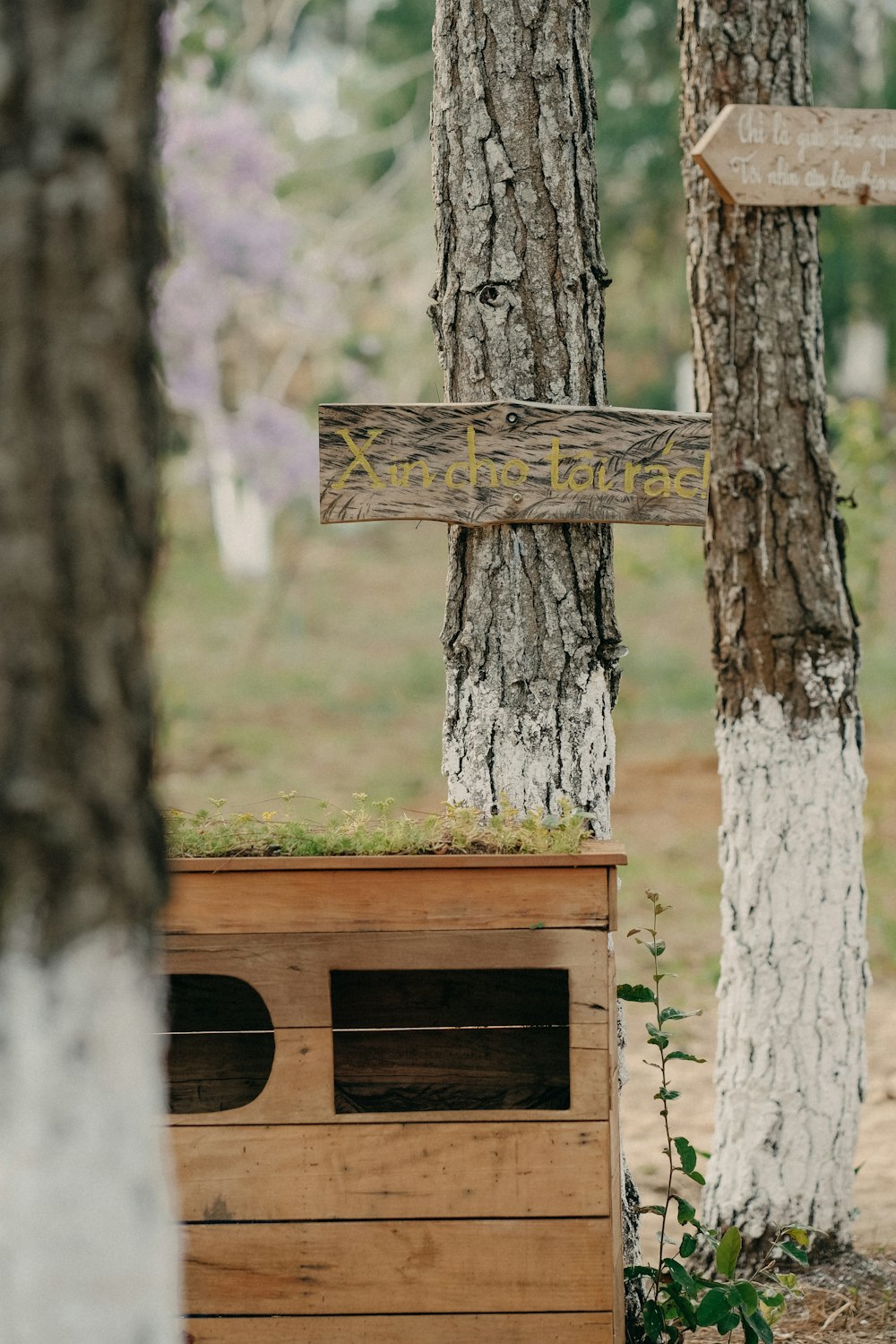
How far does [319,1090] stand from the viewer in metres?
2.11

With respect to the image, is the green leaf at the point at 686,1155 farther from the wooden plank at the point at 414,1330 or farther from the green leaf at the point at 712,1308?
the wooden plank at the point at 414,1330

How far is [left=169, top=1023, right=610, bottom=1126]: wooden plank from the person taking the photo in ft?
6.84

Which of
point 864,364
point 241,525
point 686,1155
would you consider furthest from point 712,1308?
point 864,364

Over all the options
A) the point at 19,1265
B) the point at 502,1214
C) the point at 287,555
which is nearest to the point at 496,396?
the point at 502,1214

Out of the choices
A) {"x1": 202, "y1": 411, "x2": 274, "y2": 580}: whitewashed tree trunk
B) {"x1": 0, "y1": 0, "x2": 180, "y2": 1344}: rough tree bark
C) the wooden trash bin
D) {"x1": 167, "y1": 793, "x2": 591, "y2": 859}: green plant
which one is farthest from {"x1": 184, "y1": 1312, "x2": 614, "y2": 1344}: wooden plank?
{"x1": 202, "y1": 411, "x2": 274, "y2": 580}: whitewashed tree trunk

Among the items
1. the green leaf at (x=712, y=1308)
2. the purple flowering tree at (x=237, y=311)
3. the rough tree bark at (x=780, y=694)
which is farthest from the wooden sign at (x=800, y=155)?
the purple flowering tree at (x=237, y=311)

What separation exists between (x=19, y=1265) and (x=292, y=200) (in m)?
17.0

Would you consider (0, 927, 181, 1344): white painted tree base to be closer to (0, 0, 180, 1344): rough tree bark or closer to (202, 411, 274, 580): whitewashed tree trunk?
(0, 0, 180, 1344): rough tree bark

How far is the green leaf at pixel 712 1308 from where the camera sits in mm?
2322

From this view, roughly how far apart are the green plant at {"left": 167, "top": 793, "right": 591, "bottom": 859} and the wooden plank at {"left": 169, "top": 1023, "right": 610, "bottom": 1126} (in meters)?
0.29

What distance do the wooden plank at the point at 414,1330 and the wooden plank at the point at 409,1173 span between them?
0.53 feet

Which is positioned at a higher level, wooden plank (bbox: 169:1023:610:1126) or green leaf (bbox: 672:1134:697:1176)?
wooden plank (bbox: 169:1023:610:1126)

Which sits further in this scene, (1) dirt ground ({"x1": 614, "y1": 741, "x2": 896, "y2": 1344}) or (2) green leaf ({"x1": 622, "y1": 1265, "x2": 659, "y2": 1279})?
(1) dirt ground ({"x1": 614, "y1": 741, "x2": 896, "y2": 1344})

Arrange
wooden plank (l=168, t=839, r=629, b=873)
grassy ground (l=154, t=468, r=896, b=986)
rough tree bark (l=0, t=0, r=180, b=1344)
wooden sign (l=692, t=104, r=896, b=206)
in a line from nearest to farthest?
1. rough tree bark (l=0, t=0, r=180, b=1344)
2. wooden plank (l=168, t=839, r=629, b=873)
3. wooden sign (l=692, t=104, r=896, b=206)
4. grassy ground (l=154, t=468, r=896, b=986)
